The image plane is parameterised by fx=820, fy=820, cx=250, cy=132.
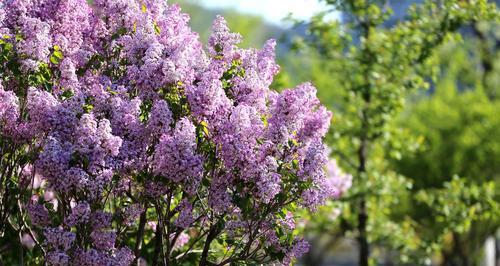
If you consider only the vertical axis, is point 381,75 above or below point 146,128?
above

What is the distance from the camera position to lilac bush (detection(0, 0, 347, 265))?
19.9ft

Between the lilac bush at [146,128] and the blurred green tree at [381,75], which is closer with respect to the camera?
the lilac bush at [146,128]

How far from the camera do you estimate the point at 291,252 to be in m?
6.70

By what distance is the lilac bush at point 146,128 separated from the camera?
19.9ft

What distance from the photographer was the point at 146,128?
627cm

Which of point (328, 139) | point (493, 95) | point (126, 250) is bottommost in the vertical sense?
point (126, 250)

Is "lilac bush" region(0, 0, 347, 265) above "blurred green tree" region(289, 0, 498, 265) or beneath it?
beneath

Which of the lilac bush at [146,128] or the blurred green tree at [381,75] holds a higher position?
the blurred green tree at [381,75]

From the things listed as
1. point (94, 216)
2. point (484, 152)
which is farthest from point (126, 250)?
point (484, 152)

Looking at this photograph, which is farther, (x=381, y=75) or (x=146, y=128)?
(x=381, y=75)

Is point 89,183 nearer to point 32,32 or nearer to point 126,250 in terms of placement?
point 126,250

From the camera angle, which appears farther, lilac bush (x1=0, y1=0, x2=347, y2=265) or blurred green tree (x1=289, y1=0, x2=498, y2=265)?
blurred green tree (x1=289, y1=0, x2=498, y2=265)

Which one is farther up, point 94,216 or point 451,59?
point 451,59

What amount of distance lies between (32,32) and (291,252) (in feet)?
9.00
